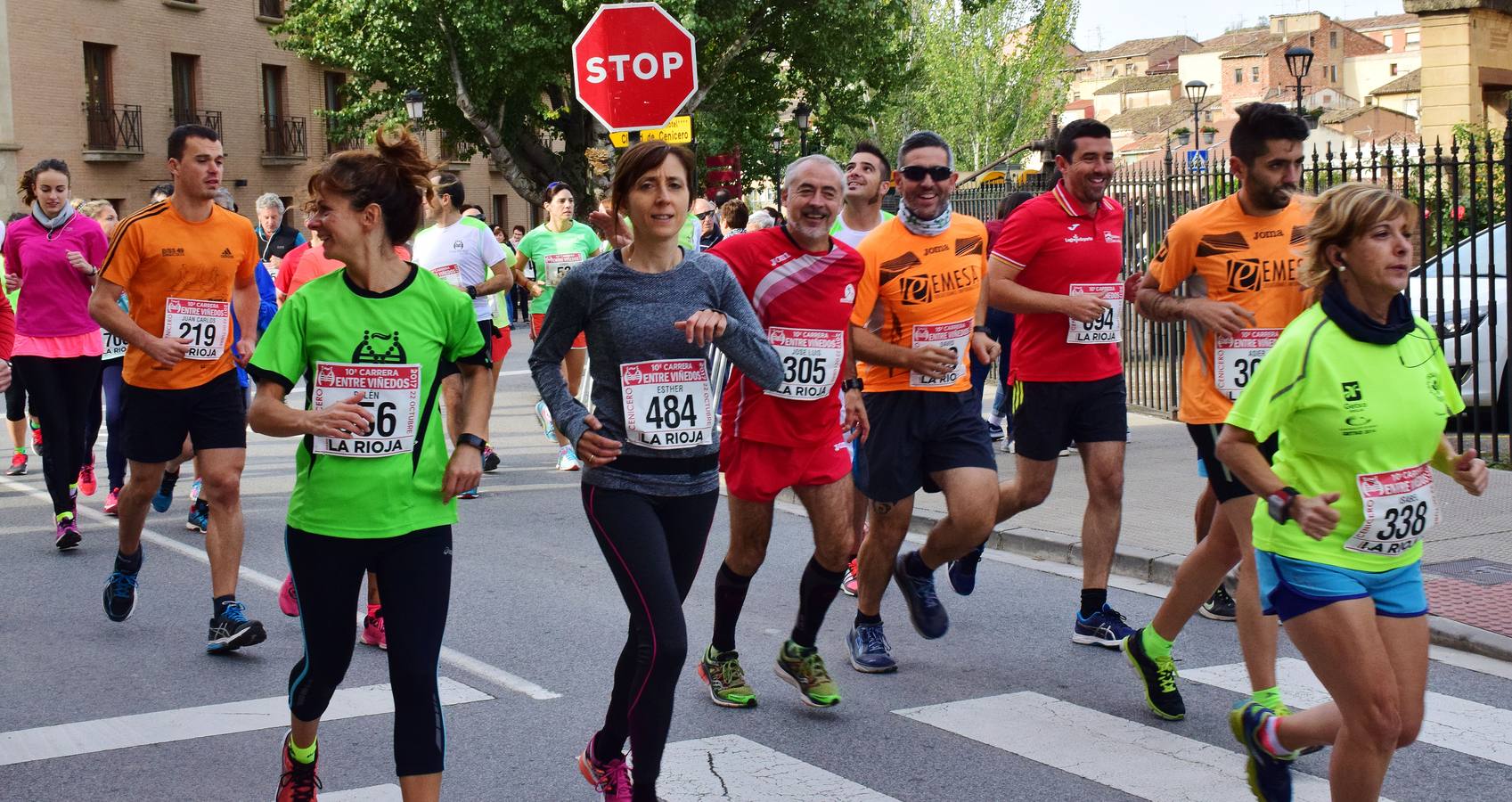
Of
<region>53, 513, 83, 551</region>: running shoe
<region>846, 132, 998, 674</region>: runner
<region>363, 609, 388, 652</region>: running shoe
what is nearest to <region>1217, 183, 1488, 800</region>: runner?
<region>846, 132, 998, 674</region>: runner

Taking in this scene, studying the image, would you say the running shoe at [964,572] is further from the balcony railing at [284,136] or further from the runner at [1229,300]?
the balcony railing at [284,136]

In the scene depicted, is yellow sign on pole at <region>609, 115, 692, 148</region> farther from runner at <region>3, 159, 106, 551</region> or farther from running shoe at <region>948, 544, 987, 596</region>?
running shoe at <region>948, 544, 987, 596</region>

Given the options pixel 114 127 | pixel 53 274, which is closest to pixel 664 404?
pixel 53 274

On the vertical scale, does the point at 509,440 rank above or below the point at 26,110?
below

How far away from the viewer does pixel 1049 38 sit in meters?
63.4

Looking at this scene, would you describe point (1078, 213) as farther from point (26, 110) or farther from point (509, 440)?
point (26, 110)

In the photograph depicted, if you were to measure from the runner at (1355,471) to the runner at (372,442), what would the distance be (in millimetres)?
1951

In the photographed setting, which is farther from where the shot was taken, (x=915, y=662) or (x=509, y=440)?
(x=509, y=440)

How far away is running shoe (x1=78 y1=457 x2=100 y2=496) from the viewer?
37.2 feet

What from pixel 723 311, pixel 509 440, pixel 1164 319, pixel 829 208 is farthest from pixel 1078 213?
pixel 509 440

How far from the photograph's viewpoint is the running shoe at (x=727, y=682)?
19.3 ft

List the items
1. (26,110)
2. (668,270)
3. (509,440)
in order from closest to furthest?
(668,270) → (509,440) → (26,110)

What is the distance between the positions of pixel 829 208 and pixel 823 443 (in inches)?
30.6

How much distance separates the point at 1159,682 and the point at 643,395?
2.06m
